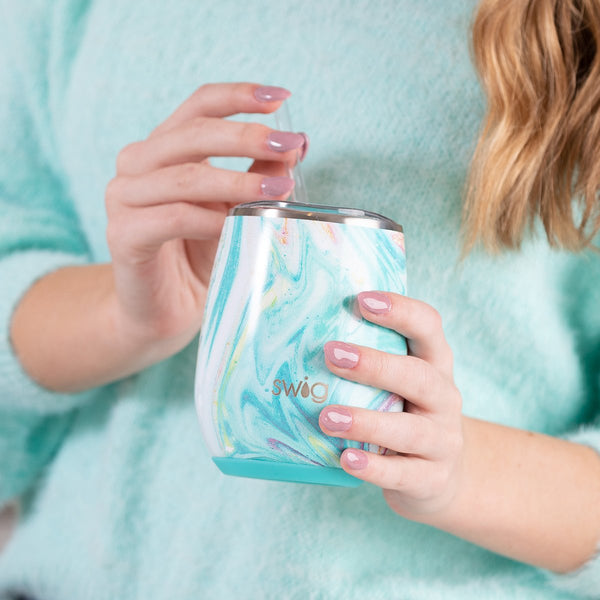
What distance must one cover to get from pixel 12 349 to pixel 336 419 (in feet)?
1.38

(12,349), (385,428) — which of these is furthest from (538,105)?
(12,349)

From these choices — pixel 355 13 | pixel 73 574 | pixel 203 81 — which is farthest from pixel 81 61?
pixel 73 574

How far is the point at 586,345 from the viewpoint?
67 cm

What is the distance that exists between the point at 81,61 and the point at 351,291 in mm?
486

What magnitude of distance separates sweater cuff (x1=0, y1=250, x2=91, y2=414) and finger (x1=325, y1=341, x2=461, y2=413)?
418 millimetres

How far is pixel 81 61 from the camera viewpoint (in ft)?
2.37

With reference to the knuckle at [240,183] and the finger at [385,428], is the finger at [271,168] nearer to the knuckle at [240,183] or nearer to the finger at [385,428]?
the knuckle at [240,183]

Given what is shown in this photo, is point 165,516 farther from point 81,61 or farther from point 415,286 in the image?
point 81,61

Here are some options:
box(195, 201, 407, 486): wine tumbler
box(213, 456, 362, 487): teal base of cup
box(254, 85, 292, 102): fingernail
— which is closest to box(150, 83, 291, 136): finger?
box(254, 85, 292, 102): fingernail

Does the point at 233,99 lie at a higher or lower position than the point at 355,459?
higher

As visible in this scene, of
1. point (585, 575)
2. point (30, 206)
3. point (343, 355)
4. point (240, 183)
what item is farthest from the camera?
point (30, 206)

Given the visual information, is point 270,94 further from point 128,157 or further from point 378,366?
point 378,366

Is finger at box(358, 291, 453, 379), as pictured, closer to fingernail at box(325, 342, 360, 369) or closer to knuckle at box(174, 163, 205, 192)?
fingernail at box(325, 342, 360, 369)

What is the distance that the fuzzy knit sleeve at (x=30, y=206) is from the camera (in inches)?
28.2
